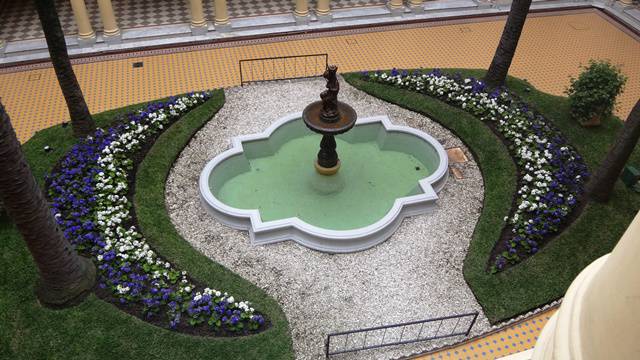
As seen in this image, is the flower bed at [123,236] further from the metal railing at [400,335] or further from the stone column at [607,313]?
the stone column at [607,313]

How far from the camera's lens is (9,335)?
9.18 m

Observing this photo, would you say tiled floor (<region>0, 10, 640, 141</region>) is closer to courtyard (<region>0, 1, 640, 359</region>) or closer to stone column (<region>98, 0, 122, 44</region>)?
courtyard (<region>0, 1, 640, 359</region>)

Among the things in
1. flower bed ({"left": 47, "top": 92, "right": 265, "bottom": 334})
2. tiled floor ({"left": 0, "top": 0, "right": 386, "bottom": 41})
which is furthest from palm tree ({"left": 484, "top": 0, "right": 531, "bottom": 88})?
flower bed ({"left": 47, "top": 92, "right": 265, "bottom": 334})

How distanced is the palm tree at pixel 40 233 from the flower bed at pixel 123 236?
0.55 m

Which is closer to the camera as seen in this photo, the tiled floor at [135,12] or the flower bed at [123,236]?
the flower bed at [123,236]

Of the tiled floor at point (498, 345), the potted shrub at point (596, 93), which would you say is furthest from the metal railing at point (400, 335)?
the potted shrub at point (596, 93)

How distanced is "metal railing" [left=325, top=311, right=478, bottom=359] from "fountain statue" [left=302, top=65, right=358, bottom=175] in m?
4.33

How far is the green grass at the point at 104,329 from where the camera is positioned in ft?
29.6

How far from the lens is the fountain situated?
11242mm

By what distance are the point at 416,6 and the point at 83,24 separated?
39.0ft

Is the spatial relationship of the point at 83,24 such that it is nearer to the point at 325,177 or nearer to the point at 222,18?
the point at 222,18

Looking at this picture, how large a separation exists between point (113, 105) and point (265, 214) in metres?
→ 6.55

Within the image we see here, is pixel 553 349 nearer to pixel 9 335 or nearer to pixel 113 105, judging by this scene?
pixel 9 335

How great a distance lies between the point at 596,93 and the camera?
44.5 feet
